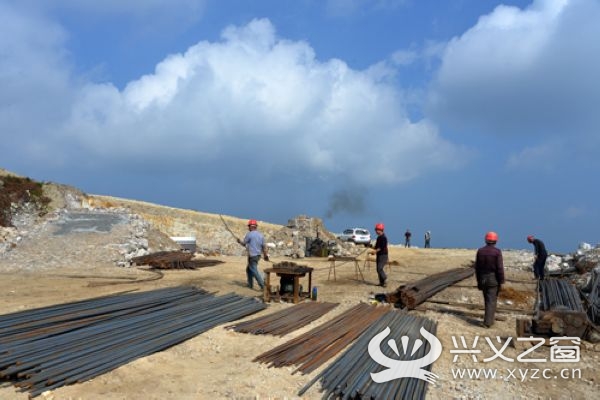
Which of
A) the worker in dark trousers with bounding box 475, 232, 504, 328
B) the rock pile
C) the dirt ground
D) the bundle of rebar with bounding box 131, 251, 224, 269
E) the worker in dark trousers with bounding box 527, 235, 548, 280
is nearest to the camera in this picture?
the dirt ground

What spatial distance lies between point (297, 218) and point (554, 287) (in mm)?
18785

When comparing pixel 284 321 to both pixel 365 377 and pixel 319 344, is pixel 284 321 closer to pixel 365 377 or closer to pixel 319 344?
pixel 319 344

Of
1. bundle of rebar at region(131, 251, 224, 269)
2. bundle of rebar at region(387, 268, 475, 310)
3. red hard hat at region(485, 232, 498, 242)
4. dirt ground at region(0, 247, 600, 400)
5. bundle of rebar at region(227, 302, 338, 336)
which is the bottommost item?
dirt ground at region(0, 247, 600, 400)

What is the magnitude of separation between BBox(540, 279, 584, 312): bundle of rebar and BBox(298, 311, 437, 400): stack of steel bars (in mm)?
4361

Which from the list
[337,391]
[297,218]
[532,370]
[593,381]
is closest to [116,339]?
[337,391]

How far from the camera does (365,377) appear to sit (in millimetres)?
5082

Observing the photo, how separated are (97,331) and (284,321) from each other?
306 centimetres

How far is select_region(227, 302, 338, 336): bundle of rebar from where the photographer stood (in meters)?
7.35

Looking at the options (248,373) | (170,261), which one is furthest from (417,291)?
(170,261)

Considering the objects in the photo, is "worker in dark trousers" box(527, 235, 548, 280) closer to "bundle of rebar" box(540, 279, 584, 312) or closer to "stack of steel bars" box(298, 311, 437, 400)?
"bundle of rebar" box(540, 279, 584, 312)

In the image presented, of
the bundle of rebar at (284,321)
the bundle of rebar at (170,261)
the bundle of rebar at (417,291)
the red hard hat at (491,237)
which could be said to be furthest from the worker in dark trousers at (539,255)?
the bundle of rebar at (170,261)

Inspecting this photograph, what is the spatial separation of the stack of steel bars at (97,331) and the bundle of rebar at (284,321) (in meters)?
0.61

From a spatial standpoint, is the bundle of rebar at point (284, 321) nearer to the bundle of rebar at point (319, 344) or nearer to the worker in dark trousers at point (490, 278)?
the bundle of rebar at point (319, 344)

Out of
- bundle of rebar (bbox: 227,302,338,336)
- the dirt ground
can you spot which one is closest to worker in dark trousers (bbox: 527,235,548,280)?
the dirt ground
